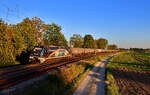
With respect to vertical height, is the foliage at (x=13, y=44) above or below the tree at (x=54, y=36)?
below

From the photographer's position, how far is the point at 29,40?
54.1ft

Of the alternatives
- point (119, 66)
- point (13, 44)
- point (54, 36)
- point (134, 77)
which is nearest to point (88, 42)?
point (54, 36)

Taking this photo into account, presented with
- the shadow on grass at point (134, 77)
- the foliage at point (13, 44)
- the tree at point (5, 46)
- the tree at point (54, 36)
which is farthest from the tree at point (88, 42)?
the tree at point (5, 46)

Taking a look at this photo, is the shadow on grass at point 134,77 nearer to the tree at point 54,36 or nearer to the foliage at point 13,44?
the foliage at point 13,44

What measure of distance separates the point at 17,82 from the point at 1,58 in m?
7.76

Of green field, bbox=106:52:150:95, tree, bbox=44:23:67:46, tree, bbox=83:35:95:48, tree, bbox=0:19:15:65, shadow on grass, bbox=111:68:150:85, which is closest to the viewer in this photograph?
green field, bbox=106:52:150:95

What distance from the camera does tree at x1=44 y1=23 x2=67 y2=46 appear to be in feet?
133

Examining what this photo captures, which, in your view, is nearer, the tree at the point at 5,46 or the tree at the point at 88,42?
the tree at the point at 5,46

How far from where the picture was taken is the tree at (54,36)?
133 feet

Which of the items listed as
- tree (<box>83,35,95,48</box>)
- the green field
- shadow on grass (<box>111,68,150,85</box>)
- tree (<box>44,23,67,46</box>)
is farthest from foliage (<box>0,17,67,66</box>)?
tree (<box>83,35,95,48</box>)

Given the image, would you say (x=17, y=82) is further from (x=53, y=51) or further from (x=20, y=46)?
(x=20, y=46)

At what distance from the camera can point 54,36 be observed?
41.4m

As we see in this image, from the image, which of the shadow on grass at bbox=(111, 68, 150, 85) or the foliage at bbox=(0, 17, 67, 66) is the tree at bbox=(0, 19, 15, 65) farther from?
the shadow on grass at bbox=(111, 68, 150, 85)

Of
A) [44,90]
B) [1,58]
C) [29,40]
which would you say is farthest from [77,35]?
[44,90]
